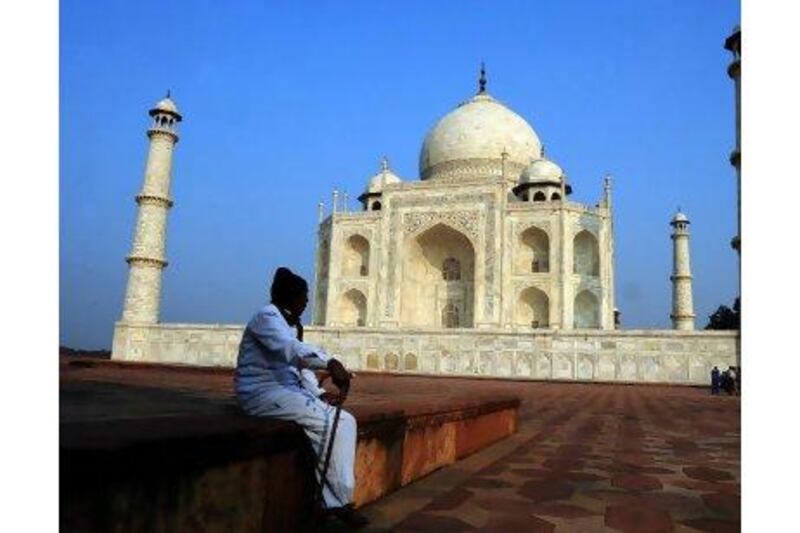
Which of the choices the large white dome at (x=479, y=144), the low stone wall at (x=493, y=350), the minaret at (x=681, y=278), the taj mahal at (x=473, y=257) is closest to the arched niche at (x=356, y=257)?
the taj mahal at (x=473, y=257)

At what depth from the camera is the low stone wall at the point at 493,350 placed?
13.2 metres

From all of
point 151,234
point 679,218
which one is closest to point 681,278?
point 679,218

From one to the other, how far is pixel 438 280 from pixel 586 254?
14.2 feet

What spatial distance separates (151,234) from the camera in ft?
54.8

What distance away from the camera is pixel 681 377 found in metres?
13.2

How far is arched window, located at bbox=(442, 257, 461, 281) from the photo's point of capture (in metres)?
19.8

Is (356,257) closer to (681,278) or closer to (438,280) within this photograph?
(438,280)
